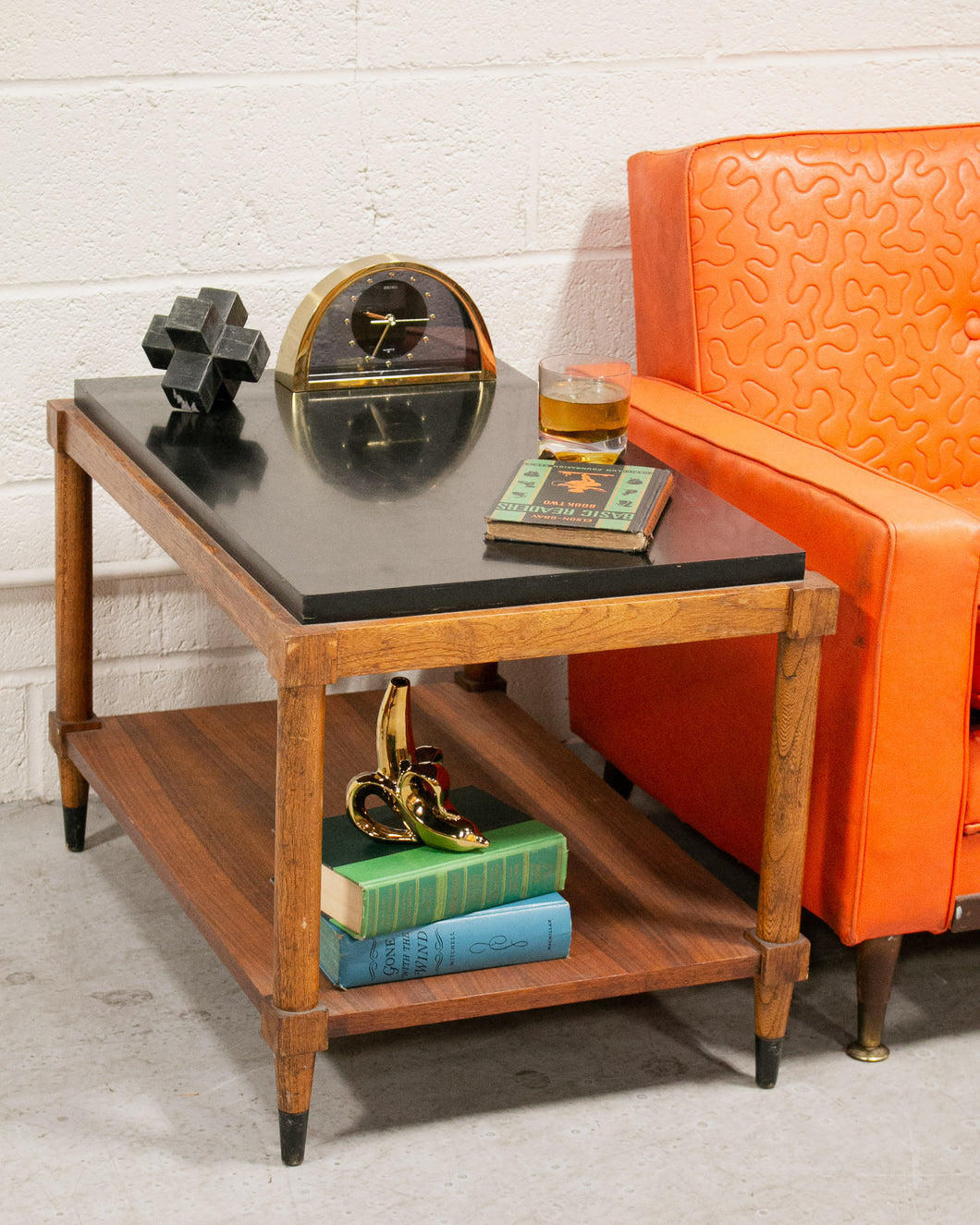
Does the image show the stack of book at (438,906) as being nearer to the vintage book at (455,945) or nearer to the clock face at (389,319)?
the vintage book at (455,945)

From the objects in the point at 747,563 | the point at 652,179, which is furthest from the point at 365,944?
the point at 652,179

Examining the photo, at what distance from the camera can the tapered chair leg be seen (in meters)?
1.42

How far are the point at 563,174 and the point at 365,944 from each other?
3.54 ft

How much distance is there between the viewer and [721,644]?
5.04ft

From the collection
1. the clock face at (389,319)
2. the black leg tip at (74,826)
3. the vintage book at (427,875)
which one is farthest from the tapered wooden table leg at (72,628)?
the vintage book at (427,875)

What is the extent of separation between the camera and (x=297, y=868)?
3.87ft

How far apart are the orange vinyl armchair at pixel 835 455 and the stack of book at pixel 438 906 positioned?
262mm

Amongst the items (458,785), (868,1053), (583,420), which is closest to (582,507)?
(583,420)

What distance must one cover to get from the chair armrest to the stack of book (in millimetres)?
260

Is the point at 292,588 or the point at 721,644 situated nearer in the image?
the point at 292,588

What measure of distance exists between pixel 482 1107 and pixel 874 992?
37 cm

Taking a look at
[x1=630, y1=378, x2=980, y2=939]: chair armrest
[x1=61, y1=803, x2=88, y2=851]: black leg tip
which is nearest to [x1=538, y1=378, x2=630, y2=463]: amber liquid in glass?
[x1=630, y1=378, x2=980, y2=939]: chair armrest

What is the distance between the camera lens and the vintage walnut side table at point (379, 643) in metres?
1.17

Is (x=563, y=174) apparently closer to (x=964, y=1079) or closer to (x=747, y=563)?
(x=747, y=563)
